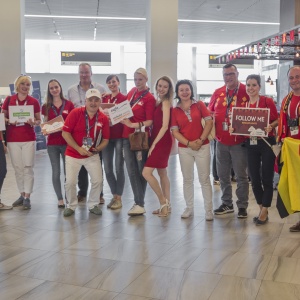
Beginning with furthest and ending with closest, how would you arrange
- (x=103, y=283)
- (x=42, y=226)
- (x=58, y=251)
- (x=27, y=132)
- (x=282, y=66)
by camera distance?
(x=282, y=66), (x=27, y=132), (x=42, y=226), (x=58, y=251), (x=103, y=283)

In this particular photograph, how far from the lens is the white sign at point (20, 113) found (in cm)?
558

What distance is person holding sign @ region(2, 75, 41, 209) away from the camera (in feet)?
18.4

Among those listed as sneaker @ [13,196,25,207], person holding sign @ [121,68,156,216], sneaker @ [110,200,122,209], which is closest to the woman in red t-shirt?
person holding sign @ [121,68,156,216]

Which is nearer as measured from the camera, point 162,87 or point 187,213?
point 162,87

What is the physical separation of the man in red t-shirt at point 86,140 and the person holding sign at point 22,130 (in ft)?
2.18

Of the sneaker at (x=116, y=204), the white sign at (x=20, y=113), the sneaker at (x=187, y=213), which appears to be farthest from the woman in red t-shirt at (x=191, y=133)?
the white sign at (x=20, y=113)

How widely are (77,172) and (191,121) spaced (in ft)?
4.80

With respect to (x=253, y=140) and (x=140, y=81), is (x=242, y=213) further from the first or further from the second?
(x=140, y=81)

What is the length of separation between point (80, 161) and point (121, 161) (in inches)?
20.7

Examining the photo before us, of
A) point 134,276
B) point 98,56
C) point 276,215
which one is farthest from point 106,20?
point 134,276

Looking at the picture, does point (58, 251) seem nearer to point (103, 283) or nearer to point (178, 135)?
point (103, 283)

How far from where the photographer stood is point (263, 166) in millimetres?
4809

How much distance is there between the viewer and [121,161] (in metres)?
5.55

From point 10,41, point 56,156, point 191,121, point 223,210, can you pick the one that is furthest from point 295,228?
point 10,41
